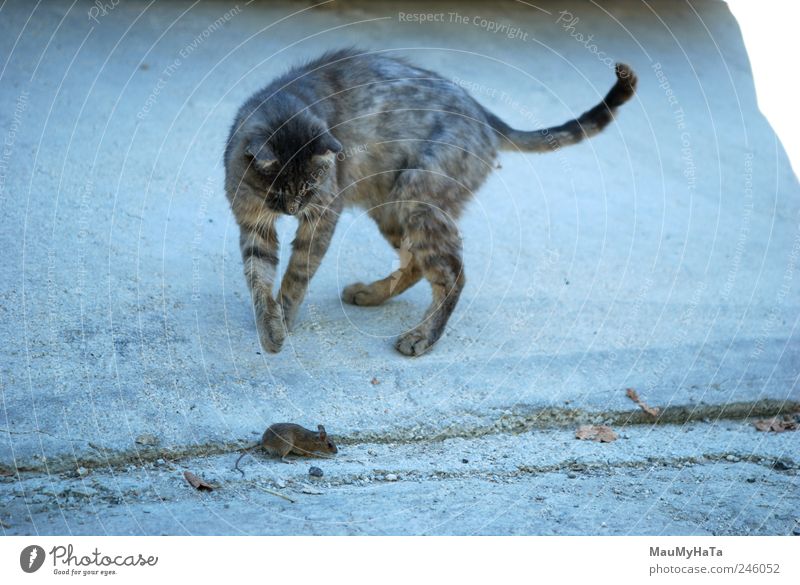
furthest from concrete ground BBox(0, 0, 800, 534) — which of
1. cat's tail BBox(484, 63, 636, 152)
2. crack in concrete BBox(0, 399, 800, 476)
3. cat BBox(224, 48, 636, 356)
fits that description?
cat's tail BBox(484, 63, 636, 152)

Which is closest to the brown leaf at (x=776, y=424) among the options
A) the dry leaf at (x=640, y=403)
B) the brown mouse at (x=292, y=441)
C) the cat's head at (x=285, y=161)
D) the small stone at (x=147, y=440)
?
the dry leaf at (x=640, y=403)

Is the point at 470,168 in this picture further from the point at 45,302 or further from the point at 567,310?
the point at 45,302

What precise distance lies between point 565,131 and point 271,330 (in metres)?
2.55

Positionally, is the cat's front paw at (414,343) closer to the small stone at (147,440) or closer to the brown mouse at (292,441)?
the brown mouse at (292,441)

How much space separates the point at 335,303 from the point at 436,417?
1.44 meters

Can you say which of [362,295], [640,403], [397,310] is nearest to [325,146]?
[362,295]

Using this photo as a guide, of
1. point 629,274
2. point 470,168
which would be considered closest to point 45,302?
point 470,168

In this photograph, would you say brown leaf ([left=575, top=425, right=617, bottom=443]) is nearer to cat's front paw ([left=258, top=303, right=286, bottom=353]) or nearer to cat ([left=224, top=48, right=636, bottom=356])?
cat ([left=224, top=48, right=636, bottom=356])

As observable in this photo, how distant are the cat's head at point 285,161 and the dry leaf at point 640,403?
238cm

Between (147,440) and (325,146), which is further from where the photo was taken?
(325,146)

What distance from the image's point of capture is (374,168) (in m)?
6.32

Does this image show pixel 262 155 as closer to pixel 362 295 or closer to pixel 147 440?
pixel 362 295

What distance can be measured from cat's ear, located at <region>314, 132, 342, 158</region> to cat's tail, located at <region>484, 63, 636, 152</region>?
4.77 feet

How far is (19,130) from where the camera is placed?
7516mm
